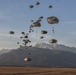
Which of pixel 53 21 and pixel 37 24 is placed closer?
pixel 53 21

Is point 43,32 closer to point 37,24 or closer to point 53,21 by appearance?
point 37,24

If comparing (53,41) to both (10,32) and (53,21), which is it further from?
(10,32)

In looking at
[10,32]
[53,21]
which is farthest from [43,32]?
[10,32]

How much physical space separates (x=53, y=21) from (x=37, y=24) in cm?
971

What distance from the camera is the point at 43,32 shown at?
3900 inches

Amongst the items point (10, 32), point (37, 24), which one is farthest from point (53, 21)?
point (10, 32)

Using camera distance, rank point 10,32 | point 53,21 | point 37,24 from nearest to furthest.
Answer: point 53,21, point 37,24, point 10,32

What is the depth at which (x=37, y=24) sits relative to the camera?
95.4 metres

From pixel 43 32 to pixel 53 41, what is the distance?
5.80 metres

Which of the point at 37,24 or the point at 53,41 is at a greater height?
the point at 37,24

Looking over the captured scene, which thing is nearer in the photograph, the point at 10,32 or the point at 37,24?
the point at 37,24

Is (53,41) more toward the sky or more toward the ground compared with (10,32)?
more toward the ground

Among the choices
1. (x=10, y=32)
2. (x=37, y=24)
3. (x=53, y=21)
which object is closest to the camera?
(x=53, y=21)

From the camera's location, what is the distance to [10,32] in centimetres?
11825
